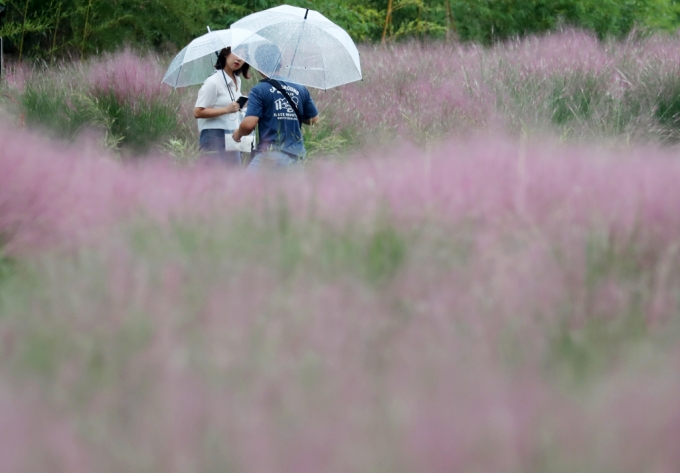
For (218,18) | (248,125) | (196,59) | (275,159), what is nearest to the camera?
(275,159)

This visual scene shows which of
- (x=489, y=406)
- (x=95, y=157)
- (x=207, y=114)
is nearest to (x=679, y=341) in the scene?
(x=489, y=406)

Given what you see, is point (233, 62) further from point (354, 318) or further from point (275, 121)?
point (354, 318)

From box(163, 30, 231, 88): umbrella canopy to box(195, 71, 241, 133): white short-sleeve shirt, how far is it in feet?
1.41

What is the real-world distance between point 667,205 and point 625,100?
625cm

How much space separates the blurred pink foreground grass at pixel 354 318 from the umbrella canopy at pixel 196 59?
4.27m

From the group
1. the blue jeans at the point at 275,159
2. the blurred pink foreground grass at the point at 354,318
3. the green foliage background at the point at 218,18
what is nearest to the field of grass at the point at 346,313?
the blurred pink foreground grass at the point at 354,318

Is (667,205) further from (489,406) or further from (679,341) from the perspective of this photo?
(489,406)

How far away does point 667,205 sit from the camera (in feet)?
8.59

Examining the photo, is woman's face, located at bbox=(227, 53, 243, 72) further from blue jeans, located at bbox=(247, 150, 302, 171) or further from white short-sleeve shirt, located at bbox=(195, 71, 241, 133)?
blue jeans, located at bbox=(247, 150, 302, 171)

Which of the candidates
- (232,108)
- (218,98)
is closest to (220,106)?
(218,98)

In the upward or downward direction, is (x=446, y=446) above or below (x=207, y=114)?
above

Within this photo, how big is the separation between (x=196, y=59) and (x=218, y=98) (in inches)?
65.5

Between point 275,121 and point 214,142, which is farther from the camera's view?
point 214,142

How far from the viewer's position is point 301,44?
668 cm
